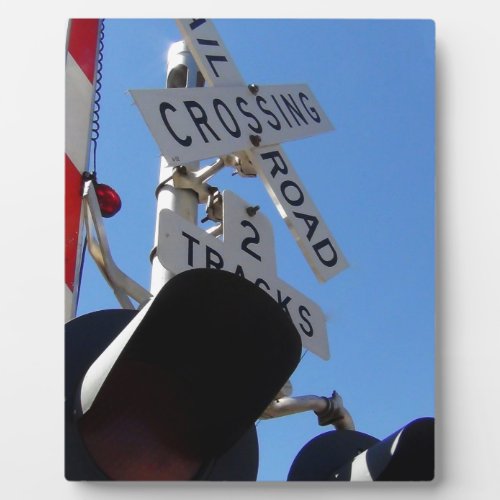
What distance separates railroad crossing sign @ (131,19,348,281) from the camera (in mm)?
1564

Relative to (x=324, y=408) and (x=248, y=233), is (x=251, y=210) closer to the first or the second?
(x=248, y=233)

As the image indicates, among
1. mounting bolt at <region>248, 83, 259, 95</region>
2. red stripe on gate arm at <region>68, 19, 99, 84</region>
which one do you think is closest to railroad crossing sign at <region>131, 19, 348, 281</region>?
mounting bolt at <region>248, 83, 259, 95</region>

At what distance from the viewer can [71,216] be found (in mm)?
1721

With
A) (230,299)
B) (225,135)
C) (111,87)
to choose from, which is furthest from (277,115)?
(230,299)

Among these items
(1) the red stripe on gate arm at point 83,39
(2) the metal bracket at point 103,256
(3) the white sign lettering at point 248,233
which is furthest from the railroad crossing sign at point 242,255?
(1) the red stripe on gate arm at point 83,39

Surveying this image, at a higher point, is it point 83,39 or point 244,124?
point 83,39

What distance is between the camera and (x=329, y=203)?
1811 mm

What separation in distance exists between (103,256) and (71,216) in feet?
0.30

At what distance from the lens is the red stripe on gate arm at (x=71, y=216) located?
1.71m

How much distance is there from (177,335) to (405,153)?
1.93ft

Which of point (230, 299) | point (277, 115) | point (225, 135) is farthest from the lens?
point (277, 115)

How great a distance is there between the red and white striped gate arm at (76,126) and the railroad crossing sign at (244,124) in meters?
0.17

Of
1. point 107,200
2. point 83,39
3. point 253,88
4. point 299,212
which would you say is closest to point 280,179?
point 299,212
